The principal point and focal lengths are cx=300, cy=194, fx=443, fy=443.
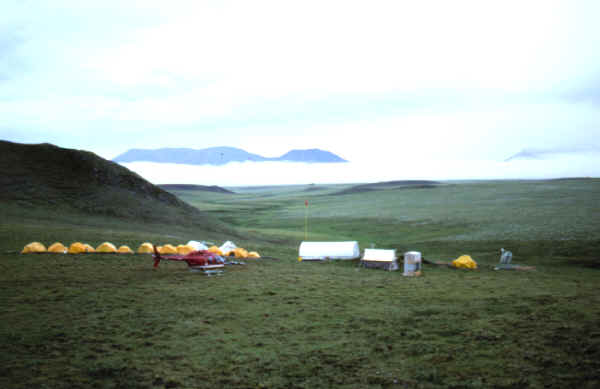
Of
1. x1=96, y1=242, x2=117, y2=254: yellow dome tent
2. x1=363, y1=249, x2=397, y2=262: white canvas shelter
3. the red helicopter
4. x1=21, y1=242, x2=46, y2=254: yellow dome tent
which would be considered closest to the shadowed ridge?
x1=96, y1=242, x2=117, y2=254: yellow dome tent

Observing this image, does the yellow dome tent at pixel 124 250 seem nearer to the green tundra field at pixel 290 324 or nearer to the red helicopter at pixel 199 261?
the green tundra field at pixel 290 324

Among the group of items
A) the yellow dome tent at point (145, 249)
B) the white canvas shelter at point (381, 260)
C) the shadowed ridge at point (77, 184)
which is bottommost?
the white canvas shelter at point (381, 260)

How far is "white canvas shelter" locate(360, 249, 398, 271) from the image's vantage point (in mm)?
35031

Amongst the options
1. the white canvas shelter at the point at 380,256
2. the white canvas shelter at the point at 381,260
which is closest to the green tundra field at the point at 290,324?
the white canvas shelter at the point at 381,260

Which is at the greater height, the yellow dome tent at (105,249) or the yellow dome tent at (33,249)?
the yellow dome tent at (33,249)

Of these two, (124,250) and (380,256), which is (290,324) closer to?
(380,256)

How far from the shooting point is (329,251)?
39844mm

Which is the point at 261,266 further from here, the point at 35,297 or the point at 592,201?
the point at 592,201

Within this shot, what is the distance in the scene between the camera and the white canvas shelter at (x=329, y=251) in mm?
39094

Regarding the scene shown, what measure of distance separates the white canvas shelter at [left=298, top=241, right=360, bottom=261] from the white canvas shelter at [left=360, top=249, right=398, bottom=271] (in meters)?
2.70

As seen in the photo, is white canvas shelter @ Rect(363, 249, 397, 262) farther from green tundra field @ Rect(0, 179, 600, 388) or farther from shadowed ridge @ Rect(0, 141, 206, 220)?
shadowed ridge @ Rect(0, 141, 206, 220)

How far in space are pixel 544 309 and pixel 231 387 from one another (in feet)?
47.4

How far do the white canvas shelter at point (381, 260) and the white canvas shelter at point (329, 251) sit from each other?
2.70 m

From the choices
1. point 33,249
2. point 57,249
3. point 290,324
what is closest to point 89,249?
point 57,249
